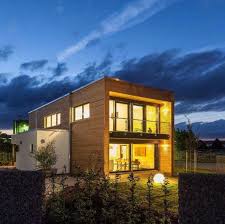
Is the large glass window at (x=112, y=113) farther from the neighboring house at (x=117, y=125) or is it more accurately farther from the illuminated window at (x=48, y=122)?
the illuminated window at (x=48, y=122)

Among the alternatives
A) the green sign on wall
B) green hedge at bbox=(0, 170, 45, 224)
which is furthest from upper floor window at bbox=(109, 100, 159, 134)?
the green sign on wall

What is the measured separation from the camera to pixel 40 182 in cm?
737

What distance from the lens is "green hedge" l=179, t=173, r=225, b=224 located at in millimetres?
6195

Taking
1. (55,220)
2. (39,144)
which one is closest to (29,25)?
(39,144)

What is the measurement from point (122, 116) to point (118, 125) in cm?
66

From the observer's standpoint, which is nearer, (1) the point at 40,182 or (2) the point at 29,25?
(1) the point at 40,182

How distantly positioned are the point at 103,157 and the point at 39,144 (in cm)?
531

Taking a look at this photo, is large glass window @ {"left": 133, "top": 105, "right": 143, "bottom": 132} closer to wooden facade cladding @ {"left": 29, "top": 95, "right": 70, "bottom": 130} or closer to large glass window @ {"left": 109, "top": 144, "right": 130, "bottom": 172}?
large glass window @ {"left": 109, "top": 144, "right": 130, "bottom": 172}

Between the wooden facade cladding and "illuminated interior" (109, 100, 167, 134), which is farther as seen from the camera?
the wooden facade cladding

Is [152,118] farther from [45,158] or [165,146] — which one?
[45,158]

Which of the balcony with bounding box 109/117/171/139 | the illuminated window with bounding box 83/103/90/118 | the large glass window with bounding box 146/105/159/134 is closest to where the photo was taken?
the balcony with bounding box 109/117/171/139

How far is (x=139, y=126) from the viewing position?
1021 inches

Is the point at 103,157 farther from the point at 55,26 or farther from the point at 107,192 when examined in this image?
the point at 107,192

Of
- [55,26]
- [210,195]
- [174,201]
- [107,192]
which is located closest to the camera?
[210,195]
